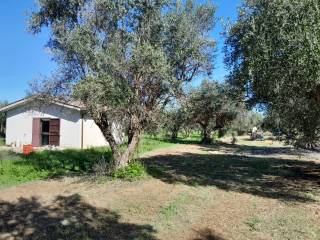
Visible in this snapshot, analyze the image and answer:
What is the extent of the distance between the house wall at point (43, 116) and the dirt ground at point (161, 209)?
15359mm

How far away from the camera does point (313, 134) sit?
43.8 ft

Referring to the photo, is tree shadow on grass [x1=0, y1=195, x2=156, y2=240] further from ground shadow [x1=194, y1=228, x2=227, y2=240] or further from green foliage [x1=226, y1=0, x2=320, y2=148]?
green foliage [x1=226, y1=0, x2=320, y2=148]

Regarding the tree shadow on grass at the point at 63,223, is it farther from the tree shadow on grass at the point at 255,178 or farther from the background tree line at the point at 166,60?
the tree shadow on grass at the point at 255,178

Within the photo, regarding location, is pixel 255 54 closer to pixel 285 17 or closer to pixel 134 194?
pixel 285 17

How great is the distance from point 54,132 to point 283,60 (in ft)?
70.1

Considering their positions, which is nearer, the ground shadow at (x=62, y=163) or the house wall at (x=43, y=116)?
the ground shadow at (x=62, y=163)

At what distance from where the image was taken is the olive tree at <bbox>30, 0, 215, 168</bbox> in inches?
493

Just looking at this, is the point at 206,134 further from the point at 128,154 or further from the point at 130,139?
the point at 128,154

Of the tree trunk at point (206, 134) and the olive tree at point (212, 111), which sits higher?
the olive tree at point (212, 111)

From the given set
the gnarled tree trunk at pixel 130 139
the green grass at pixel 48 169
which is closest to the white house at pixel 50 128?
the green grass at pixel 48 169

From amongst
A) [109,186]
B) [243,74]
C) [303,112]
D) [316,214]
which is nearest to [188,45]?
[243,74]

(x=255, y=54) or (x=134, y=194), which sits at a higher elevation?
(x=255, y=54)

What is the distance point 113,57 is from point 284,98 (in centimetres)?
482

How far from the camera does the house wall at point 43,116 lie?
96.3 feet
